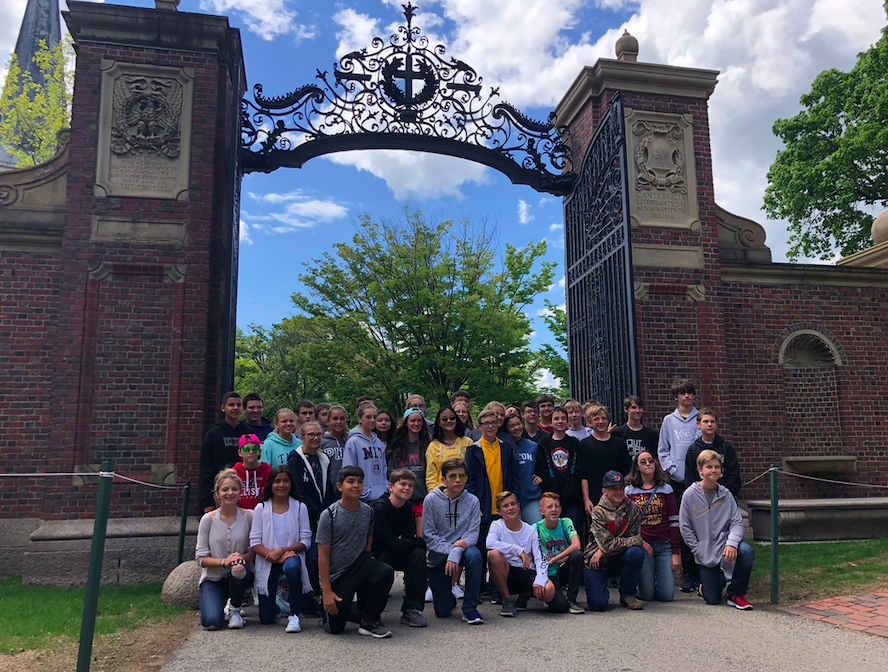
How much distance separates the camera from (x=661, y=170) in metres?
9.84

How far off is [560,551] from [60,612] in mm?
4124

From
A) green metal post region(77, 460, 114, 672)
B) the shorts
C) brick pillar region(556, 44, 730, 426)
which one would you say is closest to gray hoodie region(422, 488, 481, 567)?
the shorts

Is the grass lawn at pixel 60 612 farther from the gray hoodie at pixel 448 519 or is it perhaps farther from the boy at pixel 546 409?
the boy at pixel 546 409

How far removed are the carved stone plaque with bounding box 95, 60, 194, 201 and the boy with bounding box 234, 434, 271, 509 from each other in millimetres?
3919

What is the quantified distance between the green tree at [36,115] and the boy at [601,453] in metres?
18.1

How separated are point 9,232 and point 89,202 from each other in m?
0.97

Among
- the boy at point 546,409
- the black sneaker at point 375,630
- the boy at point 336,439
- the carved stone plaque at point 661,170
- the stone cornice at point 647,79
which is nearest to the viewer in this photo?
the black sneaker at point 375,630

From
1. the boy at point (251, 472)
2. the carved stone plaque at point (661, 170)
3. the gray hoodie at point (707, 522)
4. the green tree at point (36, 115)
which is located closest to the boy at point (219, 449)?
the boy at point (251, 472)

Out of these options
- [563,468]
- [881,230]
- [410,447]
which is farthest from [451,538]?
[881,230]

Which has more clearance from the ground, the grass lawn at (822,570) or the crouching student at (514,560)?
the crouching student at (514,560)

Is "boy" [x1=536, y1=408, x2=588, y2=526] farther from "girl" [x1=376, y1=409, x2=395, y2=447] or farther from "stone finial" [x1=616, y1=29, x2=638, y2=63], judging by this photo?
"stone finial" [x1=616, y1=29, x2=638, y2=63]

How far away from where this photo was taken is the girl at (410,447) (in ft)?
20.6

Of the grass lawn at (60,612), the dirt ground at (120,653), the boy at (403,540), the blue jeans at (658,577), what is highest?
the boy at (403,540)

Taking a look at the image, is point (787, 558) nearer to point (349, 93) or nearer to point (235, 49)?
point (349, 93)
